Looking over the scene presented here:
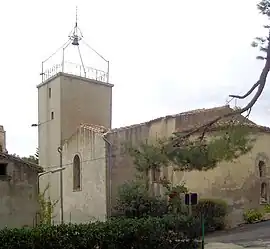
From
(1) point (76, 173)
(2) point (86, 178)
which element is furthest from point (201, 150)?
(1) point (76, 173)

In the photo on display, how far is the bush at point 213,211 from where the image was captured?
24.3m

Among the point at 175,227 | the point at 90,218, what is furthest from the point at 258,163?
the point at 175,227

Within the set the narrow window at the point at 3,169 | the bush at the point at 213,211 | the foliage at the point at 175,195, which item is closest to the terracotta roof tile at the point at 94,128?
the foliage at the point at 175,195

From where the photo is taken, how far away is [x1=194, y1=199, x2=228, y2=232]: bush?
2434 centimetres

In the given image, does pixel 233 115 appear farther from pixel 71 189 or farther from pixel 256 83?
pixel 71 189

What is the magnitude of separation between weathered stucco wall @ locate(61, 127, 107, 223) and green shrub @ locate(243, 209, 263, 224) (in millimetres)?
6769

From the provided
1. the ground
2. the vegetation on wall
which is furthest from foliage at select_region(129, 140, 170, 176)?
the ground

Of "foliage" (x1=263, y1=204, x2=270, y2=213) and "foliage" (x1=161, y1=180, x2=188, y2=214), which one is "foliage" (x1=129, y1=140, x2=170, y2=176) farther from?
"foliage" (x1=263, y1=204, x2=270, y2=213)

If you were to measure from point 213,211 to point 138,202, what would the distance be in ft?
11.3

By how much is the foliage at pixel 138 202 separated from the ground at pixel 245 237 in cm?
283

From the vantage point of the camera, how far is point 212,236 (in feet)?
75.0

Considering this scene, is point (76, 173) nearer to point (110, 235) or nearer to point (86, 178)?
point (86, 178)

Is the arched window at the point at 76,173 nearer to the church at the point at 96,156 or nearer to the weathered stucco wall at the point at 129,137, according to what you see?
the church at the point at 96,156

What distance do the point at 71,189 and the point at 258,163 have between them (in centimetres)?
1067
